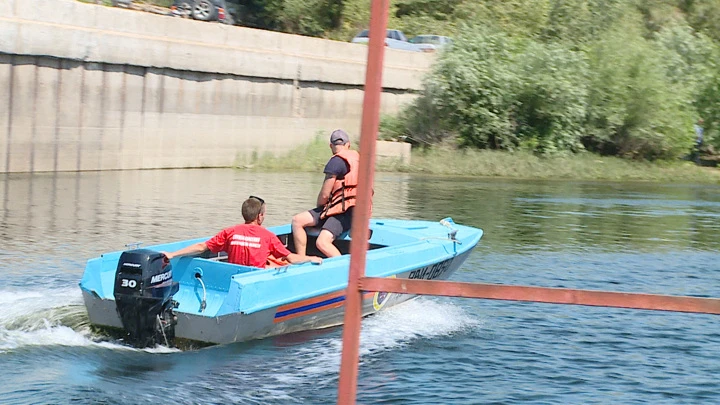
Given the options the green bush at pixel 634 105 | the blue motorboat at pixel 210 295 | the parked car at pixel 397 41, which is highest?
the parked car at pixel 397 41

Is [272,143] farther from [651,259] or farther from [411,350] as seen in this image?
[411,350]

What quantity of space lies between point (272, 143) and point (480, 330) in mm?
19387

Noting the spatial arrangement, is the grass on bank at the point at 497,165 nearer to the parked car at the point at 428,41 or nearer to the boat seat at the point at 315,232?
the parked car at the point at 428,41

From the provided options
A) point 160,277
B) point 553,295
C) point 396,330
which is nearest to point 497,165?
point 396,330

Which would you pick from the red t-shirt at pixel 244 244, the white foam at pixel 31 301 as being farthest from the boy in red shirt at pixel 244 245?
the white foam at pixel 31 301

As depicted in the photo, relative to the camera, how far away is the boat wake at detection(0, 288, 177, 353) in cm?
783

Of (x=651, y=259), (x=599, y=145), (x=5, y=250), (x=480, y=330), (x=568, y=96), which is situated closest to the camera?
(x=480, y=330)

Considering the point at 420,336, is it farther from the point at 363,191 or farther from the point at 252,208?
the point at 363,191

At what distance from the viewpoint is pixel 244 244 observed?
8625 mm

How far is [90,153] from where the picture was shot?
76.1ft

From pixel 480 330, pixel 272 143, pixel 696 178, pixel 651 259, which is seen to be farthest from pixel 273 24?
pixel 480 330

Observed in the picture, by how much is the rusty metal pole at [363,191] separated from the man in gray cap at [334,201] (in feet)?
17.0

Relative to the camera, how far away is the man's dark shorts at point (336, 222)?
9617mm

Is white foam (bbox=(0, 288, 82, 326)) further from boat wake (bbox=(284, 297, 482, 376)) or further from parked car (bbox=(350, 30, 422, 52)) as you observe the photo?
parked car (bbox=(350, 30, 422, 52))
